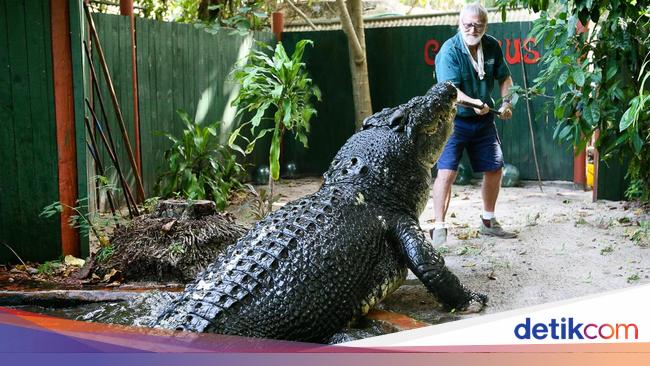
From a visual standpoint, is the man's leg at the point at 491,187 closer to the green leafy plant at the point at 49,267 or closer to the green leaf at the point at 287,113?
the green leaf at the point at 287,113

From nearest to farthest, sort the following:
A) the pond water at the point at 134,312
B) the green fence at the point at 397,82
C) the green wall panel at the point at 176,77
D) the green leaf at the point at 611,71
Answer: the pond water at the point at 134,312, the green leaf at the point at 611,71, the green fence at the point at 397,82, the green wall panel at the point at 176,77

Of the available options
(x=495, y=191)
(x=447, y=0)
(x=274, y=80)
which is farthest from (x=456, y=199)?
(x=447, y=0)

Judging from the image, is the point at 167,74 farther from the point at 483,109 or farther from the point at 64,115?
the point at 483,109

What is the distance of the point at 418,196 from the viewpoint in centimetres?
304

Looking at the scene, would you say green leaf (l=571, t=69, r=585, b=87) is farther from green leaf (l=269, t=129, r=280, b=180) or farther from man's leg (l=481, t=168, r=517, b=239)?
green leaf (l=269, t=129, r=280, b=180)

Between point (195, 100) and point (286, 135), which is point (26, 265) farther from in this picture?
point (195, 100)

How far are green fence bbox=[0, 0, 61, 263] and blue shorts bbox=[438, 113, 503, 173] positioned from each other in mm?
2049

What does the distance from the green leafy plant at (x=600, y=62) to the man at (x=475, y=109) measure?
1.00 ft

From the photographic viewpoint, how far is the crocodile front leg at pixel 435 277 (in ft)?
9.02

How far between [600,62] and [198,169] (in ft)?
9.48

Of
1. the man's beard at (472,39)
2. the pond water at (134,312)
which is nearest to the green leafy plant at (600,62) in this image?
the man's beard at (472,39)

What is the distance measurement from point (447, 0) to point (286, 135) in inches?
207

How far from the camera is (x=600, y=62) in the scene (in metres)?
3.37

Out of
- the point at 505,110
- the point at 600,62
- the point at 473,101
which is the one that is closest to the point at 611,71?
the point at 600,62
